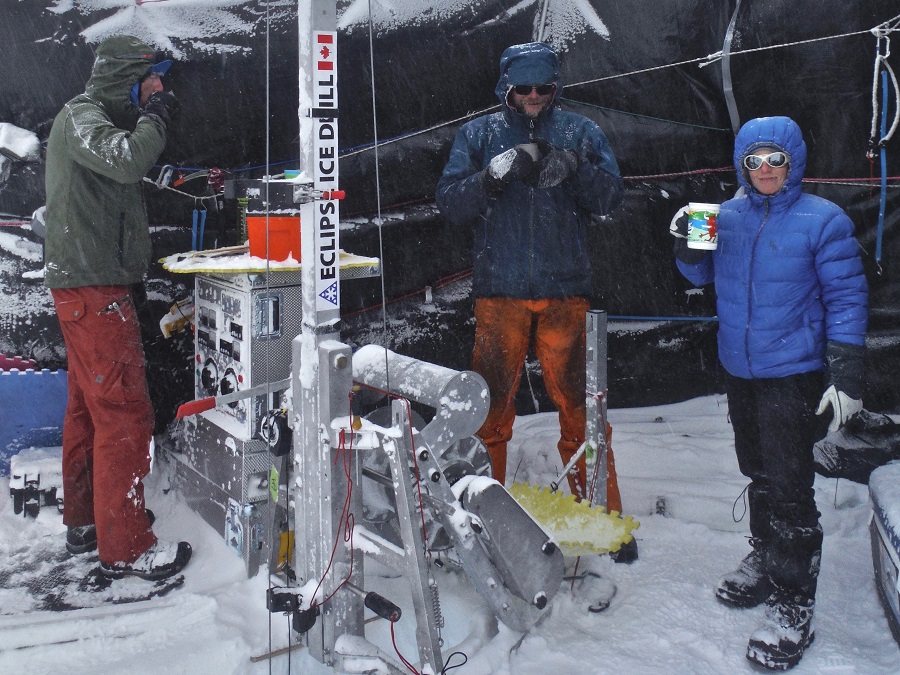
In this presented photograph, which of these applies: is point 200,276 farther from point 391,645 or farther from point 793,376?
point 793,376

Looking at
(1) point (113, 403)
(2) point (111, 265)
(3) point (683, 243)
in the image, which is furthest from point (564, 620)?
(2) point (111, 265)

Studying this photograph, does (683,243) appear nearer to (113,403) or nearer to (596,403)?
(596,403)

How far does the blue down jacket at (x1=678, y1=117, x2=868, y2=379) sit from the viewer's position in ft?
8.95

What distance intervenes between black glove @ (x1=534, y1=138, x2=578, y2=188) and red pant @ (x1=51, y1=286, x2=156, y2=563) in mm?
1722

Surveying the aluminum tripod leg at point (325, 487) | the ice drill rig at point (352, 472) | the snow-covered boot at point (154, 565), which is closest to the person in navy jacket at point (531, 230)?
the ice drill rig at point (352, 472)

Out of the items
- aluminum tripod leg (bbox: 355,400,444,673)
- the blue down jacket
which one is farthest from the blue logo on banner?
the blue down jacket

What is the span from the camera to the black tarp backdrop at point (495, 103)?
3.99 meters

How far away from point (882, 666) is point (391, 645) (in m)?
1.66

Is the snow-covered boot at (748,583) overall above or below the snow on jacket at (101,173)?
below

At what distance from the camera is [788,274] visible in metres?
2.79

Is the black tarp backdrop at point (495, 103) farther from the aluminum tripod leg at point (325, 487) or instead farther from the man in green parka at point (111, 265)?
the aluminum tripod leg at point (325, 487)

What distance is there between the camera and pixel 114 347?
316cm

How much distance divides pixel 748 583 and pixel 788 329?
1.01m

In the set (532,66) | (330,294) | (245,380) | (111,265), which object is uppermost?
(532,66)
